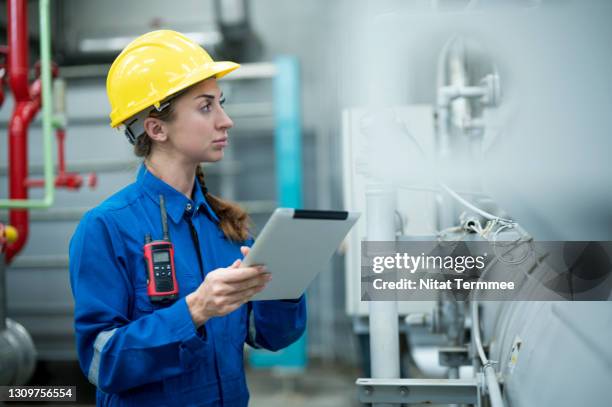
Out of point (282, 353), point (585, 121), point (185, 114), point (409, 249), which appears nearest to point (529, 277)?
point (409, 249)

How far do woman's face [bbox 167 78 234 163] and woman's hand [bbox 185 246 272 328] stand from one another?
265mm

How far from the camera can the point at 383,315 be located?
1199 millimetres

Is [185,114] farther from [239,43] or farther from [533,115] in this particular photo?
[239,43]

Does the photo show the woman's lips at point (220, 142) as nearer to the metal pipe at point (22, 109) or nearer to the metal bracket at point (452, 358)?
the metal bracket at point (452, 358)

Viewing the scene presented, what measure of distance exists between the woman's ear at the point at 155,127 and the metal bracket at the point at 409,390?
0.54 metres

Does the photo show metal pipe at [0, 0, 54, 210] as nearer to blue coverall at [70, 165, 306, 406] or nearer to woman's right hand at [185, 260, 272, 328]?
blue coverall at [70, 165, 306, 406]

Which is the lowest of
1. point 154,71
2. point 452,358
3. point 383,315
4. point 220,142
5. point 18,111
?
point 452,358

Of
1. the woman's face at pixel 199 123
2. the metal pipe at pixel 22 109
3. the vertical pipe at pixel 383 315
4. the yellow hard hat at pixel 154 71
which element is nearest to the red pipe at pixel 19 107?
the metal pipe at pixel 22 109

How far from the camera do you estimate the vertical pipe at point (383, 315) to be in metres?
1.19

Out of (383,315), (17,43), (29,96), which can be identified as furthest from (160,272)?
(29,96)

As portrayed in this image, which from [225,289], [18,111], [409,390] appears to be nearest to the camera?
[225,289]

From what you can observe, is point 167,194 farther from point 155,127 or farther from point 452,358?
point 452,358

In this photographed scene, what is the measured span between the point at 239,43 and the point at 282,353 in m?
1.88

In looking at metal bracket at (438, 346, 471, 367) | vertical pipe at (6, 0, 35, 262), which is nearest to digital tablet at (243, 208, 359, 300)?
metal bracket at (438, 346, 471, 367)
